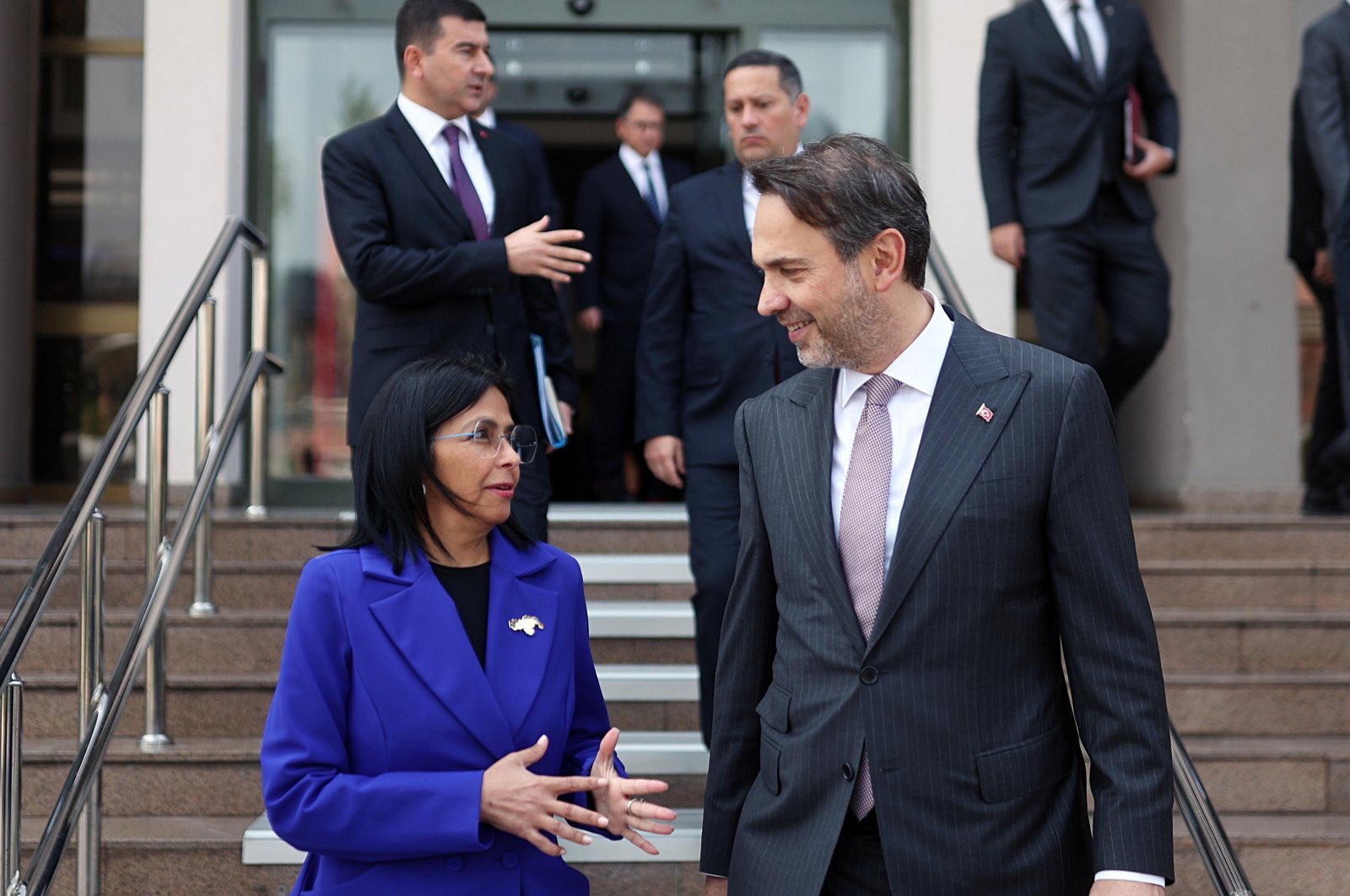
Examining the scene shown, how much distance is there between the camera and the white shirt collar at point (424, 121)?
4211 mm

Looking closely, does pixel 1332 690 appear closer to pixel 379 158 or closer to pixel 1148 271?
pixel 1148 271

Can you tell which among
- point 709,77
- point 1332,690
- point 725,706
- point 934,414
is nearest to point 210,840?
point 725,706

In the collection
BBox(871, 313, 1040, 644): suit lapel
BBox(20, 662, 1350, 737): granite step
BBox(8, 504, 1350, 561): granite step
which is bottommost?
BBox(20, 662, 1350, 737): granite step

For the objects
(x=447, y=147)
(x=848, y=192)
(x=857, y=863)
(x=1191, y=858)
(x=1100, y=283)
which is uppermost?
(x=447, y=147)

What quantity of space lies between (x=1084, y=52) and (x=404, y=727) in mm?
4056

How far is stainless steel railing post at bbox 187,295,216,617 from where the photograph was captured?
5.37 m

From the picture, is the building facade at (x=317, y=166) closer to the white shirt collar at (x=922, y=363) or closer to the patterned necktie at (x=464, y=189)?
the patterned necktie at (x=464, y=189)

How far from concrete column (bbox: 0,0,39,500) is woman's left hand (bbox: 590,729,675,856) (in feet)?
21.5

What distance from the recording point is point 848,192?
2.29m

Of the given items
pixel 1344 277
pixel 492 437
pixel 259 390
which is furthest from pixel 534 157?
pixel 492 437

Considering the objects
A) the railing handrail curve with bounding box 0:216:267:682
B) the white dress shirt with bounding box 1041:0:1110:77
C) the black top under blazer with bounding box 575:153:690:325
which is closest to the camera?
the railing handrail curve with bounding box 0:216:267:682

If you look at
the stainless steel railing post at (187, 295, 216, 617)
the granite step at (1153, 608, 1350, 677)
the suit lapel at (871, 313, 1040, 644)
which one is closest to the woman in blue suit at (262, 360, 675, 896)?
the suit lapel at (871, 313, 1040, 644)

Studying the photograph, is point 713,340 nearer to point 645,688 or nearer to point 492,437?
point 645,688

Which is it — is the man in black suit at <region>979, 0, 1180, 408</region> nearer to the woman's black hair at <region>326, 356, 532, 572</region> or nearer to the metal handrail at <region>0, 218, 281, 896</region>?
the metal handrail at <region>0, 218, 281, 896</region>
